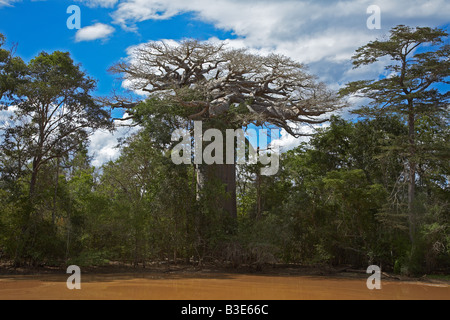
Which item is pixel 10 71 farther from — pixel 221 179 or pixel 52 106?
pixel 221 179

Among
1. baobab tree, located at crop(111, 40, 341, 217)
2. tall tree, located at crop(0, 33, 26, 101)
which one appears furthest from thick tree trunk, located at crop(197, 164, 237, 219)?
tall tree, located at crop(0, 33, 26, 101)

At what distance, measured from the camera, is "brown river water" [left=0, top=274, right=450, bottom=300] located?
8.95 metres

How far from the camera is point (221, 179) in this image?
1534 cm

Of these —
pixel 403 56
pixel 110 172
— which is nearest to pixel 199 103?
pixel 110 172

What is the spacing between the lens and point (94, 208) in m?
13.1

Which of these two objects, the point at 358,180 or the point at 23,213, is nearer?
the point at 23,213

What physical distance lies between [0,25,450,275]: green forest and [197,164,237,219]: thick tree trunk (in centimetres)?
5

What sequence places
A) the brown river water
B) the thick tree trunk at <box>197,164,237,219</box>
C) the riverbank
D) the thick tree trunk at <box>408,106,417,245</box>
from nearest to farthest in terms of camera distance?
the brown river water, the riverbank, the thick tree trunk at <box>408,106,417,245</box>, the thick tree trunk at <box>197,164,237,219</box>

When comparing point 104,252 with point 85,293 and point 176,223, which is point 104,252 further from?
point 85,293

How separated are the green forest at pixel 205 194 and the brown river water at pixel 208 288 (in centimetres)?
125

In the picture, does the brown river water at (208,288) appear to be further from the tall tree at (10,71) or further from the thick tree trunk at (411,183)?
the tall tree at (10,71)

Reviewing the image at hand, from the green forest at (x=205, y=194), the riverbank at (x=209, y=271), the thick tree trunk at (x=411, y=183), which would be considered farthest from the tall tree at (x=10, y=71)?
the thick tree trunk at (x=411, y=183)

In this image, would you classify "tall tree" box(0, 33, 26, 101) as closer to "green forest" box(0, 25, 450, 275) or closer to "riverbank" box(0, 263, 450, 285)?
"green forest" box(0, 25, 450, 275)

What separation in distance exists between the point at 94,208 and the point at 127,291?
4.33m
